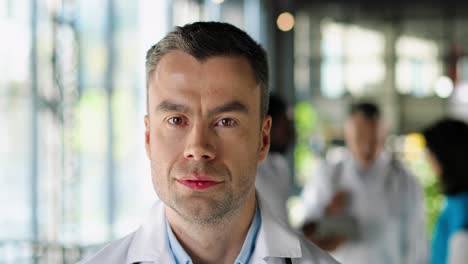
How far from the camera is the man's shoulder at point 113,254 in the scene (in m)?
1.87

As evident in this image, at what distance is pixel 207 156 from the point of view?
1791 mm

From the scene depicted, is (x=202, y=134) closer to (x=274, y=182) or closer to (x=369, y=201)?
(x=274, y=182)

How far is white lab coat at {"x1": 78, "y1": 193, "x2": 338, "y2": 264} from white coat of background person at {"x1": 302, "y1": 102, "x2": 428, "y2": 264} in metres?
2.90

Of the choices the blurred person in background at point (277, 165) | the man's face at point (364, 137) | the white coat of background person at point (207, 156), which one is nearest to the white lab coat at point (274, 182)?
the blurred person in background at point (277, 165)

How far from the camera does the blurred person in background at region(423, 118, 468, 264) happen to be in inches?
146

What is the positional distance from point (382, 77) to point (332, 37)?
2.95 ft

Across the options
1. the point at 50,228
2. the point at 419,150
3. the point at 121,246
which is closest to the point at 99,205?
the point at 50,228

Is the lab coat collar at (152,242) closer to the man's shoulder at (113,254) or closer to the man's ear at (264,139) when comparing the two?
the man's shoulder at (113,254)

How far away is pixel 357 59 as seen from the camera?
12.1 metres

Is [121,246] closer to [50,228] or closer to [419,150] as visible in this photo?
[50,228]

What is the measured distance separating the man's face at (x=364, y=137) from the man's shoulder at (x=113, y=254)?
3.32 meters

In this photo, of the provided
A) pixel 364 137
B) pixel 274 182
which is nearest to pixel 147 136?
pixel 274 182

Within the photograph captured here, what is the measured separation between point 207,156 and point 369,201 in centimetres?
356

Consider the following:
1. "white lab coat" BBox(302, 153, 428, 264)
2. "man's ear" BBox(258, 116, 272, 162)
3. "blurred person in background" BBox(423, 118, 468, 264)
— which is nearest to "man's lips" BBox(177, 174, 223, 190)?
"man's ear" BBox(258, 116, 272, 162)
